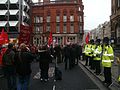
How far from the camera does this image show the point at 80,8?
102 m

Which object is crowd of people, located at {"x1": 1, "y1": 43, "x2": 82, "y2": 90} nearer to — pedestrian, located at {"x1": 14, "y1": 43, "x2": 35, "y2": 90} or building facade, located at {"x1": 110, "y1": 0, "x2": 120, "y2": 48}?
pedestrian, located at {"x1": 14, "y1": 43, "x2": 35, "y2": 90}

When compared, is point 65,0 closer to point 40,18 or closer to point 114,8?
point 40,18

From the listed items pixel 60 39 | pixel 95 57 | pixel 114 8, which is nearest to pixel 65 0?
pixel 60 39

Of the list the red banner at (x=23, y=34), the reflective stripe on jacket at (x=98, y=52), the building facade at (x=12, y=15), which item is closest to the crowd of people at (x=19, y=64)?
the red banner at (x=23, y=34)

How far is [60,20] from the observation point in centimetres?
10094

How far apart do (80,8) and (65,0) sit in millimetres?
5441

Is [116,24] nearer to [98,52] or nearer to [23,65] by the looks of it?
[98,52]

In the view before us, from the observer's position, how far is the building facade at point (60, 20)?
99.5 metres

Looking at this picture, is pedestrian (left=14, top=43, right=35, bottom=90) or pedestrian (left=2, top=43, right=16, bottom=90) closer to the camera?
pedestrian (left=14, top=43, right=35, bottom=90)

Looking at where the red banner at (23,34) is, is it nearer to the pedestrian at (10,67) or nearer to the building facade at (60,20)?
the pedestrian at (10,67)

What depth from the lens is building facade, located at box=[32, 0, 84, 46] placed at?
9950cm

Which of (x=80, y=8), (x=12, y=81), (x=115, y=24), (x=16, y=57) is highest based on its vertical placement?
(x=80, y=8)

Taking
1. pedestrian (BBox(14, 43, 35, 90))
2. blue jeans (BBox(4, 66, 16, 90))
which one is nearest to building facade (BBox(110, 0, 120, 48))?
blue jeans (BBox(4, 66, 16, 90))

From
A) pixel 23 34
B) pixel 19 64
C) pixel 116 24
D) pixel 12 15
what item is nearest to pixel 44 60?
pixel 23 34
